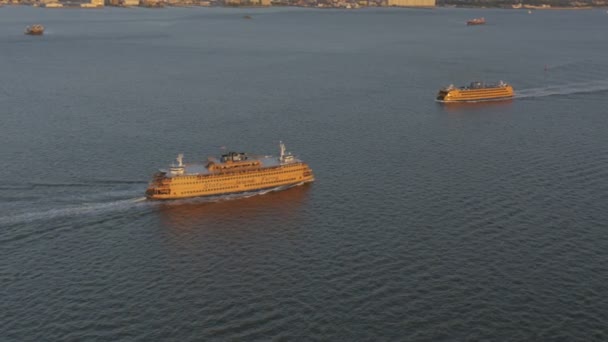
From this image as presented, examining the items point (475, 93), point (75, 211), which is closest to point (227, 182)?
point (75, 211)

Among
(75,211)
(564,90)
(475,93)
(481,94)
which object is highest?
(564,90)

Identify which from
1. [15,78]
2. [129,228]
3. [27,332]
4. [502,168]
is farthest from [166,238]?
[15,78]

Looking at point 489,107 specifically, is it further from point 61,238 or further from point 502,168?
point 61,238

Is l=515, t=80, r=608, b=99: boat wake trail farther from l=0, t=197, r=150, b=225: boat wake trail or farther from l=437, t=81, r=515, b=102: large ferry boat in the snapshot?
l=0, t=197, r=150, b=225: boat wake trail

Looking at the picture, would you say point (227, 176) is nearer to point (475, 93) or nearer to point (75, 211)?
point (75, 211)

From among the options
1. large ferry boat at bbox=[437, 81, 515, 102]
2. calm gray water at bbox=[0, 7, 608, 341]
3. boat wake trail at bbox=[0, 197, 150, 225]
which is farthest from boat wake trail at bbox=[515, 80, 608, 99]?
boat wake trail at bbox=[0, 197, 150, 225]
